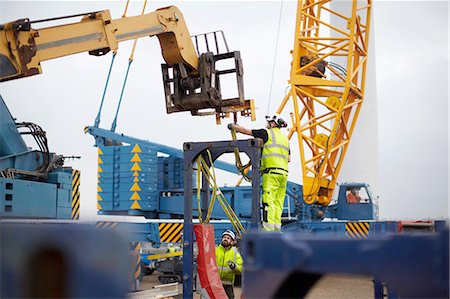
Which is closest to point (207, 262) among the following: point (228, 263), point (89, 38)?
point (228, 263)

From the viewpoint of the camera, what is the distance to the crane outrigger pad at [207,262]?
5414mm

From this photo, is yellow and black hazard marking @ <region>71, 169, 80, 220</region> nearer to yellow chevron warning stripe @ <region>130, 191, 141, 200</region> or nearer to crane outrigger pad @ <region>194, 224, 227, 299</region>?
crane outrigger pad @ <region>194, 224, 227, 299</region>

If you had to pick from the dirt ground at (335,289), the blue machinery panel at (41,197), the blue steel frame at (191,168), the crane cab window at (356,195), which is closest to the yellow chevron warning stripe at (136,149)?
the dirt ground at (335,289)

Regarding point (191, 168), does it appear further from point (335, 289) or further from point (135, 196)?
point (135, 196)

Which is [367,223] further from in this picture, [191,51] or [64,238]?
[64,238]

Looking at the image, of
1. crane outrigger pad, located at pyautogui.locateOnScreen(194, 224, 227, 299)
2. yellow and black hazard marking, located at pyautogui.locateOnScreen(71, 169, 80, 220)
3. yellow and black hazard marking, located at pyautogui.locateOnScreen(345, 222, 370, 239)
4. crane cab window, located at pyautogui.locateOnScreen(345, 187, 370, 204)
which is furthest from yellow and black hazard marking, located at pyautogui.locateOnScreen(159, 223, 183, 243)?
crane outrigger pad, located at pyautogui.locateOnScreen(194, 224, 227, 299)

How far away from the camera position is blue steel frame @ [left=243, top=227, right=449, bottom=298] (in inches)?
71.6

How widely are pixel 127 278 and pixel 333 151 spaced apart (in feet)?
47.9

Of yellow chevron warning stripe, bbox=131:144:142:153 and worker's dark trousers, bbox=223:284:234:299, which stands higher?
yellow chevron warning stripe, bbox=131:144:142:153

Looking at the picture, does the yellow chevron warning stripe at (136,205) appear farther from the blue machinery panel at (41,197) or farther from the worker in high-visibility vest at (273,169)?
the worker in high-visibility vest at (273,169)

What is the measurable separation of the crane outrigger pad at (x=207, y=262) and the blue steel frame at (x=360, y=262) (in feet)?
11.5

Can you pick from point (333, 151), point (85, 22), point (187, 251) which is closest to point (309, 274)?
point (187, 251)

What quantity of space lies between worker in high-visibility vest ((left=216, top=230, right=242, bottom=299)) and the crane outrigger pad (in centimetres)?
94

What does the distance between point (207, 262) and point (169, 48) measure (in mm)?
3624
